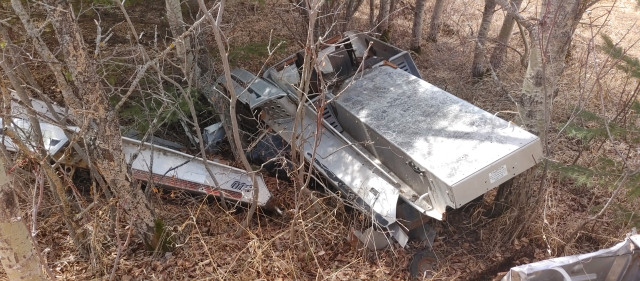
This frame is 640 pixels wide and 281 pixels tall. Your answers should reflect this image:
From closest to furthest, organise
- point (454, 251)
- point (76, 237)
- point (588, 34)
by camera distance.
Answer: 1. point (76, 237)
2. point (454, 251)
3. point (588, 34)

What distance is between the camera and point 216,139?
6750 mm

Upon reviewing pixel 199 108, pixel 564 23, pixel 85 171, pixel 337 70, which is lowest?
pixel 85 171

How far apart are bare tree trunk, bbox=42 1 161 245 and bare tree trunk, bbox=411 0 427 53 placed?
6.77 metres

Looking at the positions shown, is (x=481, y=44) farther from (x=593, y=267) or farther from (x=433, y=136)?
(x=593, y=267)

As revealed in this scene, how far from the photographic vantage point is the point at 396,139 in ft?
16.5

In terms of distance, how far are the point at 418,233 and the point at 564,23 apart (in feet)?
8.49

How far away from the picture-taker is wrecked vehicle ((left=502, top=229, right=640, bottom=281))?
156 inches

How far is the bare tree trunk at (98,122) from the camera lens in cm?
381

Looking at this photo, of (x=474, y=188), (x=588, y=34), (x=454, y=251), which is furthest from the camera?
(x=588, y=34)

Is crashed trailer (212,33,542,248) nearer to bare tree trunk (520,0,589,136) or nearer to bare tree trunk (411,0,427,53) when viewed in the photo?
bare tree trunk (520,0,589,136)

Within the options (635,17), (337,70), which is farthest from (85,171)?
(635,17)

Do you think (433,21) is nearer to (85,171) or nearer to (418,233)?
(418,233)

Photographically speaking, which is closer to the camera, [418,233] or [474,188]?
[474,188]

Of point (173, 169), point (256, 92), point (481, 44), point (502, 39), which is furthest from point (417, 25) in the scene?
point (173, 169)
